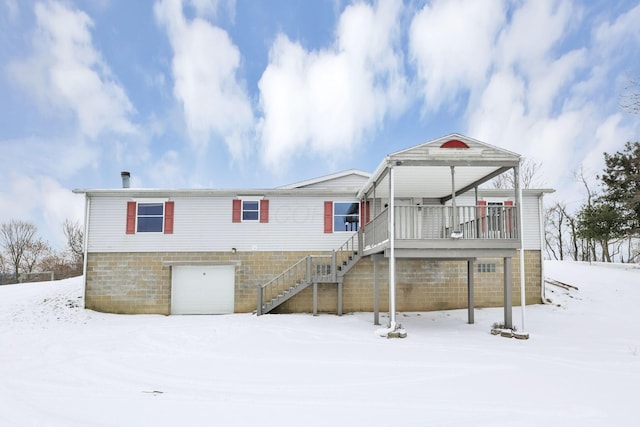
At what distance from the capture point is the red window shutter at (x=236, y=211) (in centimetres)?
1430

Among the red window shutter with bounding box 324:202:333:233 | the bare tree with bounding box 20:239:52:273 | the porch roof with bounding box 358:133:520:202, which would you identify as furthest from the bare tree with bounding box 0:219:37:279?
the porch roof with bounding box 358:133:520:202

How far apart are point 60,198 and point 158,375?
145ft

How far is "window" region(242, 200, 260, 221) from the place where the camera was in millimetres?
14344

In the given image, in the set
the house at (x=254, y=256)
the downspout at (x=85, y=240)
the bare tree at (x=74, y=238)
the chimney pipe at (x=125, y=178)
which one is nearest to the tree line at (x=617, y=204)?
the house at (x=254, y=256)

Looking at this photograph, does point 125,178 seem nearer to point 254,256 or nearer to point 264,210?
point 264,210

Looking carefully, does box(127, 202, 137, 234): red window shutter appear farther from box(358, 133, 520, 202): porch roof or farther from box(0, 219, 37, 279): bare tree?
box(0, 219, 37, 279): bare tree

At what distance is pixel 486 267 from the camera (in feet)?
47.3

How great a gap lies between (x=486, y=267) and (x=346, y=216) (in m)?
5.70

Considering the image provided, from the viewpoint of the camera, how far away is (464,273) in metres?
14.3

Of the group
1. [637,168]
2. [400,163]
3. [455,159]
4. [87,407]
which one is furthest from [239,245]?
[637,168]

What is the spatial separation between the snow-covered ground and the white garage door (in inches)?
73.7

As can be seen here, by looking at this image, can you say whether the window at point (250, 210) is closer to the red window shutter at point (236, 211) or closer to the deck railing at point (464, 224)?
the red window shutter at point (236, 211)

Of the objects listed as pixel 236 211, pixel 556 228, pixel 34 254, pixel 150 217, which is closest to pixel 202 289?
pixel 236 211

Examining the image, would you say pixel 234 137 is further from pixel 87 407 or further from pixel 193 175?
pixel 87 407
